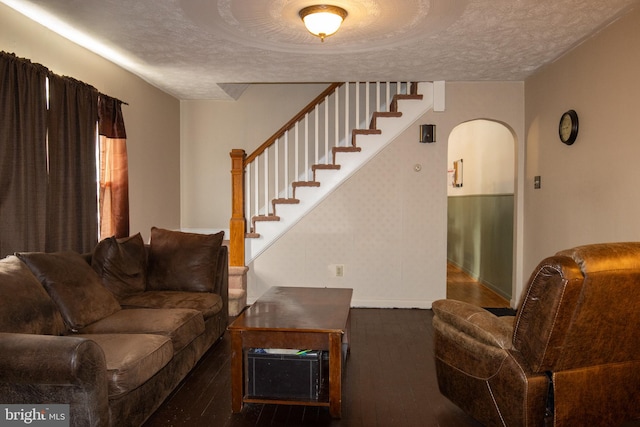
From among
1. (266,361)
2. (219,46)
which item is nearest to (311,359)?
(266,361)

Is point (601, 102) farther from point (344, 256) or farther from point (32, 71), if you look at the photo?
point (32, 71)

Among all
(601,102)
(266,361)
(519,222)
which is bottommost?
(266,361)

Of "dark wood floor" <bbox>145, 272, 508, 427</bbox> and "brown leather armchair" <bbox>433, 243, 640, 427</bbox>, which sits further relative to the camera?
"dark wood floor" <bbox>145, 272, 508, 427</bbox>

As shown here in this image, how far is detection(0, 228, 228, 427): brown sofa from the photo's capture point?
186 centimetres

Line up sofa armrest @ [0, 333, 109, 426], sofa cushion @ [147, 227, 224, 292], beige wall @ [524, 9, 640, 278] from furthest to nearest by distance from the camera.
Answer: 1. sofa cushion @ [147, 227, 224, 292]
2. beige wall @ [524, 9, 640, 278]
3. sofa armrest @ [0, 333, 109, 426]

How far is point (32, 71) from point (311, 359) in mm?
2751

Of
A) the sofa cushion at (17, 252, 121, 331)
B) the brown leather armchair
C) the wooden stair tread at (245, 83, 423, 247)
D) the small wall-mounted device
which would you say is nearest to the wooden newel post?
the wooden stair tread at (245, 83, 423, 247)

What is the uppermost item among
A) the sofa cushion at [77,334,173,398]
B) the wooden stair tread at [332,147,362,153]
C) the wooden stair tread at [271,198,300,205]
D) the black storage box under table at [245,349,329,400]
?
the wooden stair tread at [332,147,362,153]

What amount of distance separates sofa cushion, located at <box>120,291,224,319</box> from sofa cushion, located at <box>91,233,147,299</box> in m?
0.09

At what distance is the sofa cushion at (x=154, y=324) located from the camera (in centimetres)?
267

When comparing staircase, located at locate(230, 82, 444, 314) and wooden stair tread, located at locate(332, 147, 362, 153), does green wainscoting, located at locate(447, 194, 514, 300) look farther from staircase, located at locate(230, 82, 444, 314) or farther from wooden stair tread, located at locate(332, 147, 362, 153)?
wooden stair tread, located at locate(332, 147, 362, 153)

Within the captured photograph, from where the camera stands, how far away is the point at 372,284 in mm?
5223

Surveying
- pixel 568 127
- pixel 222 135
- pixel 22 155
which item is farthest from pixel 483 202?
pixel 22 155

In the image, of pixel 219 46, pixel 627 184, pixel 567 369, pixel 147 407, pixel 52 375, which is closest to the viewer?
pixel 52 375
